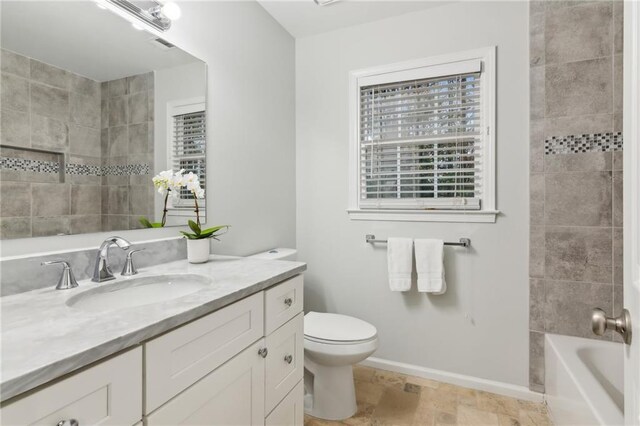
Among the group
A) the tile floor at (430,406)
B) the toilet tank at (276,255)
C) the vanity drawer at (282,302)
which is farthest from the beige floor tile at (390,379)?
the vanity drawer at (282,302)

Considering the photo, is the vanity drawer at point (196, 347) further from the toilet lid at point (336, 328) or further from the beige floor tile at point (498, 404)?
the beige floor tile at point (498, 404)

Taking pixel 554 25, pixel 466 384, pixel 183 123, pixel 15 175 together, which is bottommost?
pixel 466 384

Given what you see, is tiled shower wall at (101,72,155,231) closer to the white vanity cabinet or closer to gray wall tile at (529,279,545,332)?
the white vanity cabinet

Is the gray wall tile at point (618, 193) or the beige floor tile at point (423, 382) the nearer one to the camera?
the gray wall tile at point (618, 193)

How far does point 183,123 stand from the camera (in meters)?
1.54

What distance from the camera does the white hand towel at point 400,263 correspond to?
82.0 inches

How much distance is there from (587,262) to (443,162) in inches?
37.9

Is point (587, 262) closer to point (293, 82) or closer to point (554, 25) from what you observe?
point (554, 25)

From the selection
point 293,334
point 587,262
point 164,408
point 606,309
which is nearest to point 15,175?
point 164,408

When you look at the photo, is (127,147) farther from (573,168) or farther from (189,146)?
(573,168)

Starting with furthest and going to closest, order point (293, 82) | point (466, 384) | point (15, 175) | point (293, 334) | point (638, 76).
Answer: point (293, 82) < point (466, 384) < point (293, 334) < point (15, 175) < point (638, 76)

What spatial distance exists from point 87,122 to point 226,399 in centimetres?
106

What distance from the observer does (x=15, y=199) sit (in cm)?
98

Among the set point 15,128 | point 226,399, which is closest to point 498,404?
point 226,399
